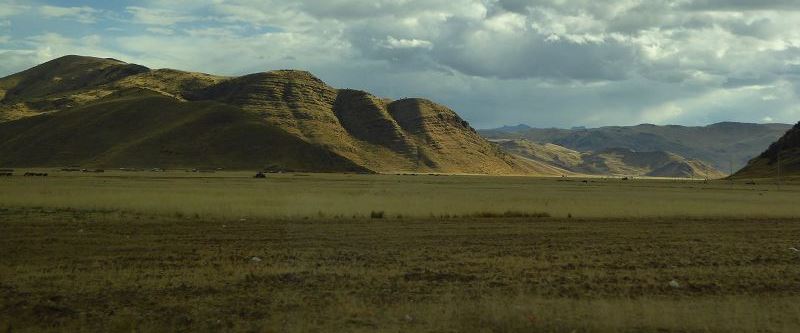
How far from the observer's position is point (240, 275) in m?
16.0

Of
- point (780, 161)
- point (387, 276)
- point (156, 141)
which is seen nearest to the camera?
point (387, 276)

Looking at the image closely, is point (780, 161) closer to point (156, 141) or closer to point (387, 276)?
point (156, 141)

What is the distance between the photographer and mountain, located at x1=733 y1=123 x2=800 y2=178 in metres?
146

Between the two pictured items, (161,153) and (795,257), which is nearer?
(795,257)

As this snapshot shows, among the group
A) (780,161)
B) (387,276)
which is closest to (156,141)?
(780,161)

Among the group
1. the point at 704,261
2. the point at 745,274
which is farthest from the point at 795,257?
the point at 745,274

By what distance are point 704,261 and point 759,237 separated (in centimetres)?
886

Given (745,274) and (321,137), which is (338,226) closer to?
(745,274)

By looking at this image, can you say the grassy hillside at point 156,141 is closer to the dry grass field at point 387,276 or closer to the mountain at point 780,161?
the mountain at point 780,161

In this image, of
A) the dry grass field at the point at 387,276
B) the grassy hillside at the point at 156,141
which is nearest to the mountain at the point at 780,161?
the grassy hillside at the point at 156,141

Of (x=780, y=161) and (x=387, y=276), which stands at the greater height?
(x=780, y=161)

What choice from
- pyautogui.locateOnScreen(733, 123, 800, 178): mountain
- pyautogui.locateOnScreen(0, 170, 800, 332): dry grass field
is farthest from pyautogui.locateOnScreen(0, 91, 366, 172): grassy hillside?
pyautogui.locateOnScreen(0, 170, 800, 332): dry grass field

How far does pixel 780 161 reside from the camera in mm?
152375

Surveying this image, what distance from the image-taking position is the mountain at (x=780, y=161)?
146250 mm
